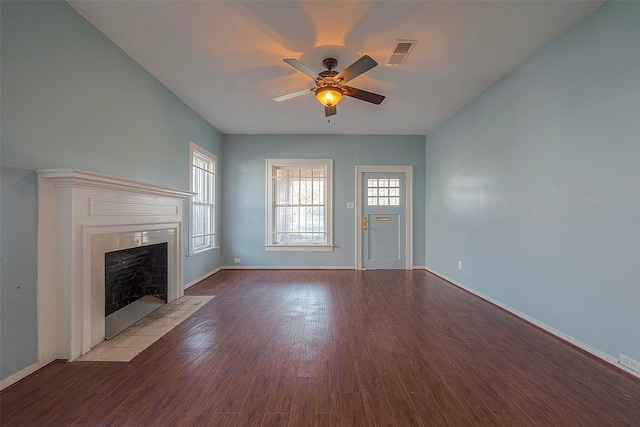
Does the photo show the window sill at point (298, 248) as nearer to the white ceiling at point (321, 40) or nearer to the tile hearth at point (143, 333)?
the tile hearth at point (143, 333)

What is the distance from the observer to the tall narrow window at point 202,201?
14.0 ft

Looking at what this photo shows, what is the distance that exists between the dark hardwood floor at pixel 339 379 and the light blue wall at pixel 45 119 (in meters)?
0.61

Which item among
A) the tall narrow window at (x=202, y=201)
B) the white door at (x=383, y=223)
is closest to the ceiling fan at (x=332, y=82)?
the tall narrow window at (x=202, y=201)

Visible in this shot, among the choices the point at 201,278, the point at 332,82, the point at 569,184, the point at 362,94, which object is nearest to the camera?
the point at 569,184

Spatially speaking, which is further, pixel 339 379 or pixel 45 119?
pixel 45 119

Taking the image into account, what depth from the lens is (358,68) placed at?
2.37 m

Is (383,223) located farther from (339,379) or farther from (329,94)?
(339,379)

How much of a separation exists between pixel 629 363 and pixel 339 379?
2026 millimetres

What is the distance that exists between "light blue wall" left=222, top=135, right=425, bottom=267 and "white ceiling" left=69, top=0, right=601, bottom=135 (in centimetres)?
159

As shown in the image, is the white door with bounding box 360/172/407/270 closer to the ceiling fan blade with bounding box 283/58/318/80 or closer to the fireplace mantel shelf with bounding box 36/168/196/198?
the ceiling fan blade with bounding box 283/58/318/80

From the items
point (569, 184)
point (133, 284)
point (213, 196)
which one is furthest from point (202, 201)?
point (569, 184)

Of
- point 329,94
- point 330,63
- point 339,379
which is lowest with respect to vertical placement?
point 339,379

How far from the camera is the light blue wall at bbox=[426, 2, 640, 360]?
191 centimetres

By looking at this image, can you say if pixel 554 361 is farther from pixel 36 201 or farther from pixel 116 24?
pixel 116 24
